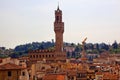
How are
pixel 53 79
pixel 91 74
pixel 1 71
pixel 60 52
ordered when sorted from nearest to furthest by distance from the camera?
pixel 1 71 → pixel 53 79 → pixel 91 74 → pixel 60 52

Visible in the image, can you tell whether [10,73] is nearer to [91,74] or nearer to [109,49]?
[91,74]

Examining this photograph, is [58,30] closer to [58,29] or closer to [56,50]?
[58,29]

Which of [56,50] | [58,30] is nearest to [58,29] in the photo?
[58,30]

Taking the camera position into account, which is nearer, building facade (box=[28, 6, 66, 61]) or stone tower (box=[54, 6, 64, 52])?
building facade (box=[28, 6, 66, 61])

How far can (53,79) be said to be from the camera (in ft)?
129

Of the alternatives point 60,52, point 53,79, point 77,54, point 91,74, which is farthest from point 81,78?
point 77,54

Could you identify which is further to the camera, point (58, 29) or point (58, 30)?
point (58, 30)

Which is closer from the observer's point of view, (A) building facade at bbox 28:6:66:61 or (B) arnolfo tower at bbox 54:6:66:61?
(A) building facade at bbox 28:6:66:61

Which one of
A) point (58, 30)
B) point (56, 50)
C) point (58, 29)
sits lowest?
point (56, 50)

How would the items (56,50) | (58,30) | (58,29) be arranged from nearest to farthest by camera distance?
(56,50)
(58,29)
(58,30)

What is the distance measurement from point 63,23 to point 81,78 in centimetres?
Answer: 4829

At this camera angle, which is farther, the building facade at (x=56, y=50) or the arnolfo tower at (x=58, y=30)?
the arnolfo tower at (x=58, y=30)

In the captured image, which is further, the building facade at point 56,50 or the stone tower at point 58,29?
the stone tower at point 58,29

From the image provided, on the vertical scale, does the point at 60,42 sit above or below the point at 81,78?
above
